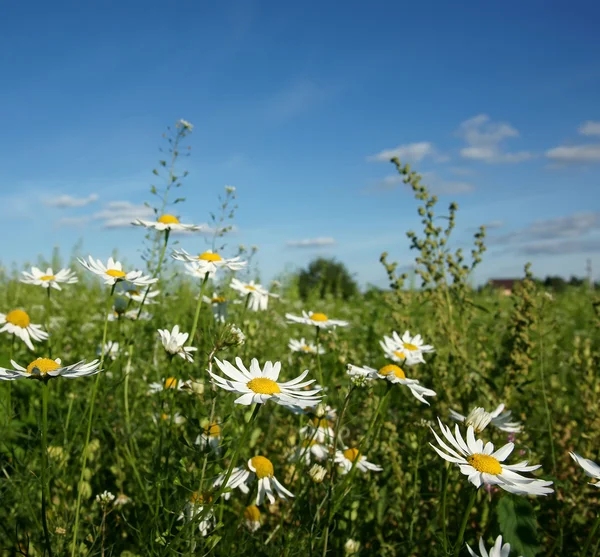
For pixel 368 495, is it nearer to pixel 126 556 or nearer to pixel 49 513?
pixel 126 556

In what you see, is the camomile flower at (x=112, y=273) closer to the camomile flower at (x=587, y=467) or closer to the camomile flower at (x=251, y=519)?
the camomile flower at (x=251, y=519)

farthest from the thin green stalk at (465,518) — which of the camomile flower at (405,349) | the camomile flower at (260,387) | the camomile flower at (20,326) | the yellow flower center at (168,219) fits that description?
the camomile flower at (20,326)

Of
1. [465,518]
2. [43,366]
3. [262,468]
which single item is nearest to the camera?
[465,518]

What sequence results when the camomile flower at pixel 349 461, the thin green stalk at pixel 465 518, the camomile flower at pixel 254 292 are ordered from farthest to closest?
the camomile flower at pixel 254 292 → the camomile flower at pixel 349 461 → the thin green stalk at pixel 465 518

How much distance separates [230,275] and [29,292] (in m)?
5.03

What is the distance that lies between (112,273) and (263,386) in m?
0.85

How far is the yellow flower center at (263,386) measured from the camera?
4.51 feet

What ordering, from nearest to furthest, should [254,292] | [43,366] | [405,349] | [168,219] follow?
1. [43,366]
2. [405,349]
3. [168,219]
4. [254,292]

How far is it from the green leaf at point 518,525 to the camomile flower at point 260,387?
0.71 metres

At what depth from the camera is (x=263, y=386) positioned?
1392mm

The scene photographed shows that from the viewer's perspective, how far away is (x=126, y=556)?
73.3 inches

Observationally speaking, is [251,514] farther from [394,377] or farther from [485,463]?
[485,463]

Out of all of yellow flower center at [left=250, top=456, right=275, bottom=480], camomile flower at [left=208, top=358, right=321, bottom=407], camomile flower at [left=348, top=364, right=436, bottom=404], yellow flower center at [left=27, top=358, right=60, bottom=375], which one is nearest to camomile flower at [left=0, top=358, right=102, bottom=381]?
yellow flower center at [left=27, top=358, right=60, bottom=375]

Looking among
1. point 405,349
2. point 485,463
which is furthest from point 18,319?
point 485,463
